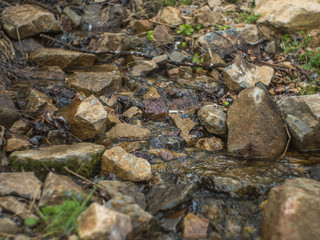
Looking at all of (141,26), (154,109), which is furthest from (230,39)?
(154,109)

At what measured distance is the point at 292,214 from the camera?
5.52 feet

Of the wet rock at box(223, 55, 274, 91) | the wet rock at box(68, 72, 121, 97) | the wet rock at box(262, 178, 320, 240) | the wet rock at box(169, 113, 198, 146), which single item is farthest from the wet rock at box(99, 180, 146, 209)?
the wet rock at box(223, 55, 274, 91)

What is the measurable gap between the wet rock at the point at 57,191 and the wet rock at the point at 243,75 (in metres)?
3.02

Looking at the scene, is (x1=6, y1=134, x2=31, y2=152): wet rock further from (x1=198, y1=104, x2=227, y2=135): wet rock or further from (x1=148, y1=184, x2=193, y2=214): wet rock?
(x1=198, y1=104, x2=227, y2=135): wet rock

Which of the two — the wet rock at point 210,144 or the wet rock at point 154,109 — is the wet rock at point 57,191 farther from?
the wet rock at point 154,109

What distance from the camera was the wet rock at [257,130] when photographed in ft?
9.32

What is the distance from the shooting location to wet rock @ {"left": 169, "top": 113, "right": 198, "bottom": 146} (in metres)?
3.23

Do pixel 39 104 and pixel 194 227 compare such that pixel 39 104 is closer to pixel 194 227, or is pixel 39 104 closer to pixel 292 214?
pixel 194 227

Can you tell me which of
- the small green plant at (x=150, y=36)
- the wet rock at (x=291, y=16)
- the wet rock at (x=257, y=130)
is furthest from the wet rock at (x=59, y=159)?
the wet rock at (x=291, y=16)

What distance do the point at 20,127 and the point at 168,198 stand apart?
1.81 metres

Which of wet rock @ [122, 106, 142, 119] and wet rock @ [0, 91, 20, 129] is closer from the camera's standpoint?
wet rock @ [0, 91, 20, 129]

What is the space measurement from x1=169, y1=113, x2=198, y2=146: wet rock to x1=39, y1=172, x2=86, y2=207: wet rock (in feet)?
5.28

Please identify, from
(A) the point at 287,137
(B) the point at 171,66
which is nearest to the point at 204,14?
(B) the point at 171,66

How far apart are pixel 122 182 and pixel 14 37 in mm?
4205
